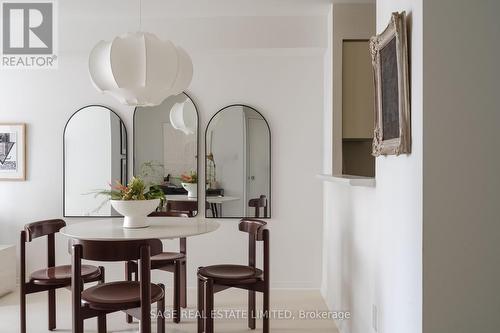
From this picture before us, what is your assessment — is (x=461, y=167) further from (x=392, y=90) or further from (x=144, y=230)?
(x=144, y=230)

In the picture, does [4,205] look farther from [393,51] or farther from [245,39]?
[393,51]

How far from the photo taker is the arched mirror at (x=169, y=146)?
4.28m

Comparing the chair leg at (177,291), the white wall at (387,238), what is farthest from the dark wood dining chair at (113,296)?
the white wall at (387,238)

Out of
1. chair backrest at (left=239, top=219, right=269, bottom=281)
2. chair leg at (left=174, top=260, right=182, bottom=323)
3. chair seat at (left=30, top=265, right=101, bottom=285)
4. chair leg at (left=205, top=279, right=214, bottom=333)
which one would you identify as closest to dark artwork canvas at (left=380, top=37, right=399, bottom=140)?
chair backrest at (left=239, top=219, right=269, bottom=281)

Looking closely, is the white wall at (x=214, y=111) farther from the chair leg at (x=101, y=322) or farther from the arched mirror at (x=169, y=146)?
the chair leg at (x=101, y=322)

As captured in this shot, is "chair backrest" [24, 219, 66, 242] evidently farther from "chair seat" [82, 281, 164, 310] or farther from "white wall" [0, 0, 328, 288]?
"white wall" [0, 0, 328, 288]

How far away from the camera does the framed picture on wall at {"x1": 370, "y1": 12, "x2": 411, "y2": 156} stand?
1.75 meters

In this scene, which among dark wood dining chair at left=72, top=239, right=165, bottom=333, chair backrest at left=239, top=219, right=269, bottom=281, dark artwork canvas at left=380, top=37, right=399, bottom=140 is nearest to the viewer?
dark artwork canvas at left=380, top=37, right=399, bottom=140

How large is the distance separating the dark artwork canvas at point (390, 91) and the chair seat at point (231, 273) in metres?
1.36

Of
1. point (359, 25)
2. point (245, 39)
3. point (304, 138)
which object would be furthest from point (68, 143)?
point (359, 25)

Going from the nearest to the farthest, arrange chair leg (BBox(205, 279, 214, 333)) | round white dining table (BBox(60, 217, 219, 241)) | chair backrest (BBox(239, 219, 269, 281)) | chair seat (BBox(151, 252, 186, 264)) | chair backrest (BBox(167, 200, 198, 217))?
round white dining table (BBox(60, 217, 219, 241)), chair leg (BBox(205, 279, 214, 333)), chair backrest (BBox(239, 219, 269, 281)), chair seat (BBox(151, 252, 186, 264)), chair backrest (BBox(167, 200, 198, 217))

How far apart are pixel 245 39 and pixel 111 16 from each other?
4.07 feet

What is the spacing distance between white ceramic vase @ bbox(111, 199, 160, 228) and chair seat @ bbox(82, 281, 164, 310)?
15.9 inches

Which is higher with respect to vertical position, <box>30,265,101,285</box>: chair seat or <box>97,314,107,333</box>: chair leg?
<box>30,265,101,285</box>: chair seat
